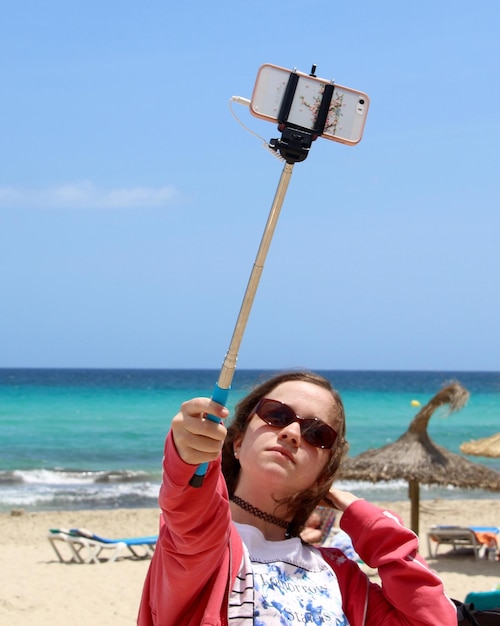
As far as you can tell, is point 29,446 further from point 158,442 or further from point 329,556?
point 329,556

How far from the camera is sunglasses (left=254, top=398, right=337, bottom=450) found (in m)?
1.99

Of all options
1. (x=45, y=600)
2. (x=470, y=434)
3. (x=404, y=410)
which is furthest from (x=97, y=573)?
(x=404, y=410)

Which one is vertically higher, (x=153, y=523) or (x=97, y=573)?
(x=97, y=573)

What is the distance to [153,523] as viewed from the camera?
48.6 feet

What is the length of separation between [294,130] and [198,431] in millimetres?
535

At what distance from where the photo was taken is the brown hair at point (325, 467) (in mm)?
2058

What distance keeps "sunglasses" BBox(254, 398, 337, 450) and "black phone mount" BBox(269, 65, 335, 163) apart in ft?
2.33

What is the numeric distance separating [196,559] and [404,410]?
50312 mm

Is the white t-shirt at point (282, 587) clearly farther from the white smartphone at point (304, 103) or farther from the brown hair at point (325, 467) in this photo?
the white smartphone at point (304, 103)

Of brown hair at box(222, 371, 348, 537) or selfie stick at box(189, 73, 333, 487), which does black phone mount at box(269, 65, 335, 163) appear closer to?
selfie stick at box(189, 73, 333, 487)

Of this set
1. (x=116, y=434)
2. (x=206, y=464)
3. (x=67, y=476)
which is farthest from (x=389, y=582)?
(x=116, y=434)

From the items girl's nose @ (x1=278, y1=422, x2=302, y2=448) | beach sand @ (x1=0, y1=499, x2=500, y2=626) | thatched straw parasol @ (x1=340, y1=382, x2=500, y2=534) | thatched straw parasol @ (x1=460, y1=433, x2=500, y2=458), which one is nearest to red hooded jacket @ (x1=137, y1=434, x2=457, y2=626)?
girl's nose @ (x1=278, y1=422, x2=302, y2=448)

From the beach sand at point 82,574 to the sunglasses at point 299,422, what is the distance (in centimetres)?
639

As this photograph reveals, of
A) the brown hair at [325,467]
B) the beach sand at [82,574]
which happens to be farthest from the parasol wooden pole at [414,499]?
the brown hair at [325,467]
